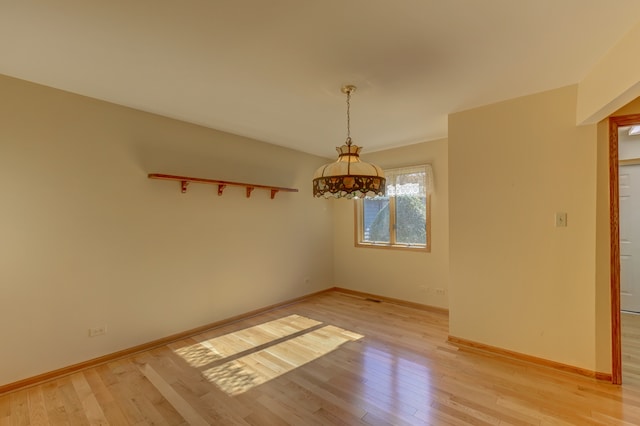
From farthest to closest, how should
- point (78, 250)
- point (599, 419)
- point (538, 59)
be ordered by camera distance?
point (78, 250), point (538, 59), point (599, 419)

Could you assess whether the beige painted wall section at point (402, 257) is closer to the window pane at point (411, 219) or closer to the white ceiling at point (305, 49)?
the window pane at point (411, 219)

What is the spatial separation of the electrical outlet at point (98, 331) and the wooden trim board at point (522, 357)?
3.61m

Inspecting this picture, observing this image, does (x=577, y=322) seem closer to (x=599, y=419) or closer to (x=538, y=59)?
(x=599, y=419)

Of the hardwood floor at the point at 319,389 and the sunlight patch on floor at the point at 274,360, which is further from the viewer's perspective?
the sunlight patch on floor at the point at 274,360

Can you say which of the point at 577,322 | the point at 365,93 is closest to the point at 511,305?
the point at 577,322

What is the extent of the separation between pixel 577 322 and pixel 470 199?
4.63 feet

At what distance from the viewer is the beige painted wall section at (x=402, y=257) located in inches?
167

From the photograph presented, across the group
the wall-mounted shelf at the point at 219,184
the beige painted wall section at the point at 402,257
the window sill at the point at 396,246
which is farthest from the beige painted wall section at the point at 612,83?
the wall-mounted shelf at the point at 219,184

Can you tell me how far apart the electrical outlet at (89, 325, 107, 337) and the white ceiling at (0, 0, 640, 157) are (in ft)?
7.37

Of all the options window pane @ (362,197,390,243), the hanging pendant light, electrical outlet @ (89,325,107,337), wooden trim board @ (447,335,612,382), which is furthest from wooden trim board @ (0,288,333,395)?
wooden trim board @ (447,335,612,382)

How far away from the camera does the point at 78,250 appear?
2711mm

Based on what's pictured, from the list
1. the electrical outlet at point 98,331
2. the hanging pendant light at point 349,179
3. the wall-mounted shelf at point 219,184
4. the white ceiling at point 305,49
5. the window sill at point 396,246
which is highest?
the white ceiling at point 305,49

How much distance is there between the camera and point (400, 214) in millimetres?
4746

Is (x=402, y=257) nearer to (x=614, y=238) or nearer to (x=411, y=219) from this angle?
(x=411, y=219)
